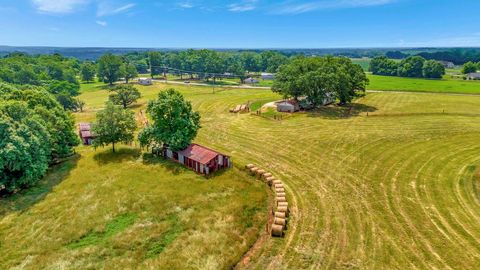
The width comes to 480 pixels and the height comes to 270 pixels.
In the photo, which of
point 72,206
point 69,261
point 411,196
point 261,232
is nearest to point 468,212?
point 411,196

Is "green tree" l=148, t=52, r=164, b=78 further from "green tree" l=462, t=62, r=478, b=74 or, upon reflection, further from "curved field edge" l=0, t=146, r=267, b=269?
"green tree" l=462, t=62, r=478, b=74

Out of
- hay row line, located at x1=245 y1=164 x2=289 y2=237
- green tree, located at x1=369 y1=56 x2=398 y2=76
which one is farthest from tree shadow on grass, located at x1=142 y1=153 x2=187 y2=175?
green tree, located at x1=369 y1=56 x2=398 y2=76

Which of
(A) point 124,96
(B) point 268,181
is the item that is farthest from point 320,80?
(A) point 124,96

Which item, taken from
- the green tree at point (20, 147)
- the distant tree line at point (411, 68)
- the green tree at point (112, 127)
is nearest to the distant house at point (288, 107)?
the green tree at point (112, 127)

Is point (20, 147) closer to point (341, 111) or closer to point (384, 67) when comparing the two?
point (341, 111)

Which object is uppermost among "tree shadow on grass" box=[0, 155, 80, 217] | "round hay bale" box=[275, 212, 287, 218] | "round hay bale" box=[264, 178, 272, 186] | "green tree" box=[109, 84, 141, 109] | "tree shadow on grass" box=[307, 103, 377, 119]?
"green tree" box=[109, 84, 141, 109]

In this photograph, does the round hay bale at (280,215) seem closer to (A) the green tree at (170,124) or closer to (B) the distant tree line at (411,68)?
(A) the green tree at (170,124)

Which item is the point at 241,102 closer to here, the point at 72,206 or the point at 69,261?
the point at 72,206
